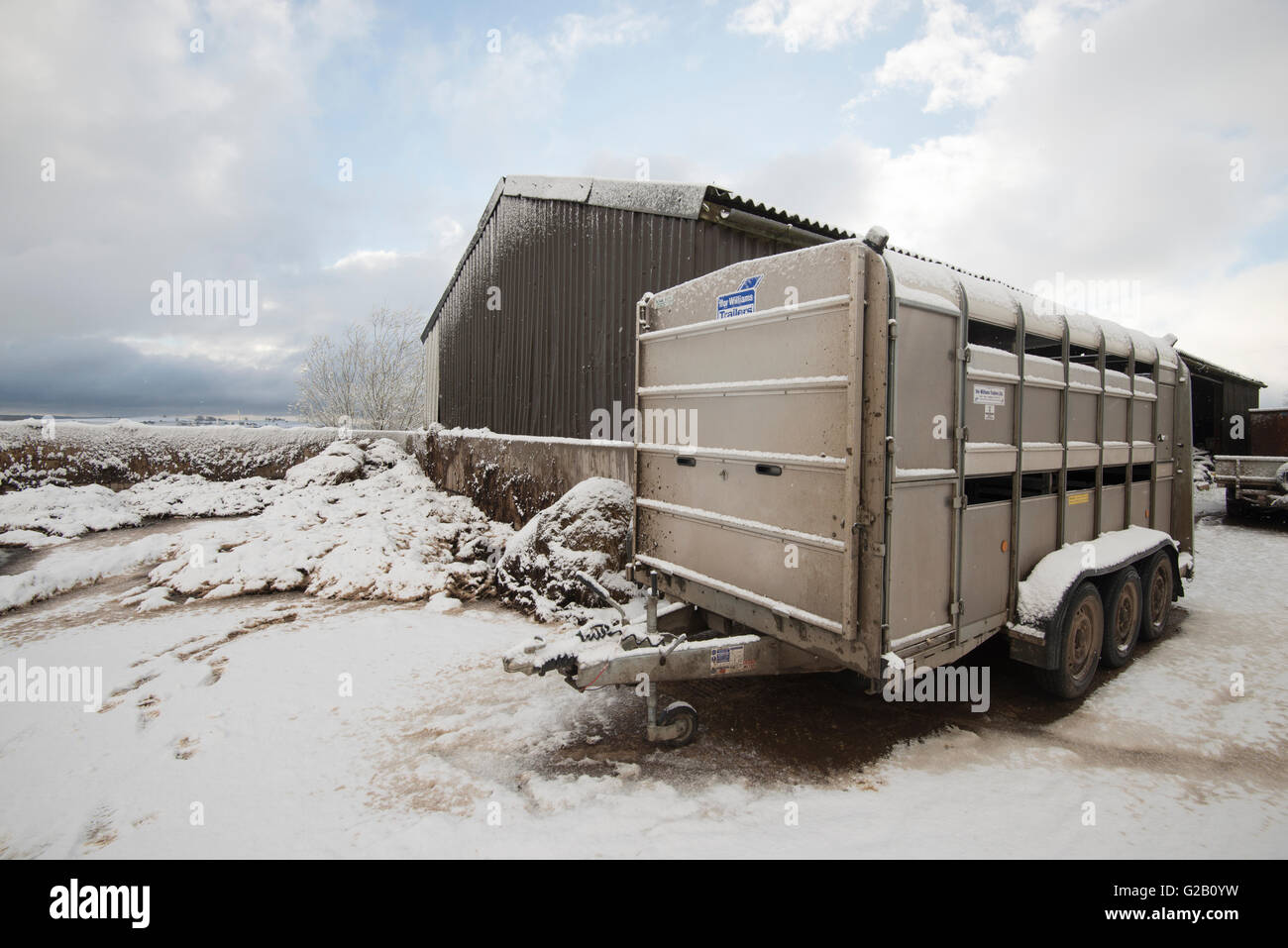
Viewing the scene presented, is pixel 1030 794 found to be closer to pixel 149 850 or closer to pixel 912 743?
pixel 912 743

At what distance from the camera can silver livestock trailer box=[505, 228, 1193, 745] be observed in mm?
3172

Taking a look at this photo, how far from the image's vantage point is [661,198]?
809 cm

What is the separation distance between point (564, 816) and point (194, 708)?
320 cm

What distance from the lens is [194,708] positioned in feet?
14.3

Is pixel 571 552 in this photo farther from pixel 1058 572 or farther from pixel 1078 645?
pixel 1078 645

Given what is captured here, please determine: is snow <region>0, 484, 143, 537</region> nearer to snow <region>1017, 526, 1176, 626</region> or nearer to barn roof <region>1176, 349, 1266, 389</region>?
snow <region>1017, 526, 1176, 626</region>

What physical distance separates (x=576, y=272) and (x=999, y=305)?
7.36 metres

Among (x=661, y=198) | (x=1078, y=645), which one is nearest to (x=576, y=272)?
(x=661, y=198)

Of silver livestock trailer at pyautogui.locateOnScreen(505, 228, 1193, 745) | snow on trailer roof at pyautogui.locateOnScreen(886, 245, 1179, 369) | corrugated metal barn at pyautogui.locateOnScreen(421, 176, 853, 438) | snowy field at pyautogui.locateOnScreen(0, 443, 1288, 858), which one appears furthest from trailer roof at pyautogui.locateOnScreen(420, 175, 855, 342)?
snowy field at pyautogui.locateOnScreen(0, 443, 1288, 858)

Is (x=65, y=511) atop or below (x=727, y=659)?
atop

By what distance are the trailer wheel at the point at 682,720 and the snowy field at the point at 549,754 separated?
0.09 meters

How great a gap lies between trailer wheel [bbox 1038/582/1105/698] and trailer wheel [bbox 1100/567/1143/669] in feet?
0.42

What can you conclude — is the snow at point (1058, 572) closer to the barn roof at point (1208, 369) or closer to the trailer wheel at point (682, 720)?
the trailer wheel at point (682, 720)

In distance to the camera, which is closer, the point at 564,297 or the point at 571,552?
the point at 571,552
